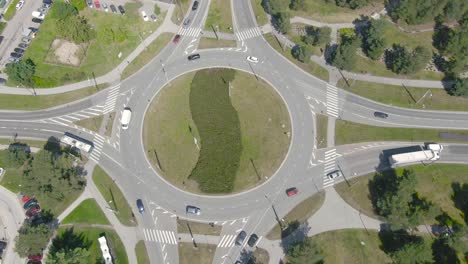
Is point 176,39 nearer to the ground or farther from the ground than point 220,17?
farther from the ground

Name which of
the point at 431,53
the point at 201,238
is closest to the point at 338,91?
the point at 431,53

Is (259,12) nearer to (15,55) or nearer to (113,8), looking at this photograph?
(113,8)

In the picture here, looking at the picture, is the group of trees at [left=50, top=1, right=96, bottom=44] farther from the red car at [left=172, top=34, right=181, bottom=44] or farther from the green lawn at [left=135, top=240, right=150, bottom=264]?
the green lawn at [left=135, top=240, right=150, bottom=264]

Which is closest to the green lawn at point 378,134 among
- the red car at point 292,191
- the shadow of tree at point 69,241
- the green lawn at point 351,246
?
the red car at point 292,191

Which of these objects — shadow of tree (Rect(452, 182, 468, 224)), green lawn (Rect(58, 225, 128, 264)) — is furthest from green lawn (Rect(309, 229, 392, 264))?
green lawn (Rect(58, 225, 128, 264))

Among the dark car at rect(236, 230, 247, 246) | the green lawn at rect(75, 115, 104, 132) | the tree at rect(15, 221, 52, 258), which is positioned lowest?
the dark car at rect(236, 230, 247, 246)

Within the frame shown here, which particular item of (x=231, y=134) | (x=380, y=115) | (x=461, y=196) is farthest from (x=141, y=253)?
(x=461, y=196)

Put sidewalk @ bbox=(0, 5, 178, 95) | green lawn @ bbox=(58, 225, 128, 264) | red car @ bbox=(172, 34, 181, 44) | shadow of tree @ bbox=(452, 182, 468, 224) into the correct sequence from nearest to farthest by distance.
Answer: green lawn @ bbox=(58, 225, 128, 264) → shadow of tree @ bbox=(452, 182, 468, 224) → sidewalk @ bbox=(0, 5, 178, 95) → red car @ bbox=(172, 34, 181, 44)
